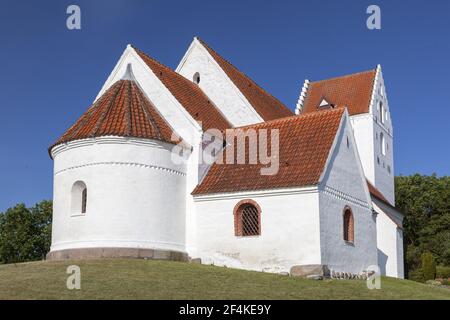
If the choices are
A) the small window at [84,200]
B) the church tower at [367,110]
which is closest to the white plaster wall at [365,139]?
the church tower at [367,110]

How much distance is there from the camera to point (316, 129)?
27.2 meters

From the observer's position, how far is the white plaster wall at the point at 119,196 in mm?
24891

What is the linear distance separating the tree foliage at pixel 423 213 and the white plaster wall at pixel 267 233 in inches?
1427

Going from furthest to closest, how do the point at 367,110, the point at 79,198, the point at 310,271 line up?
the point at 367,110
the point at 79,198
the point at 310,271

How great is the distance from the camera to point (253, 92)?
36094 millimetres

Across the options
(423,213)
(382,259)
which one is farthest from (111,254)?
(423,213)

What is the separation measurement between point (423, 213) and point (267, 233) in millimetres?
40333

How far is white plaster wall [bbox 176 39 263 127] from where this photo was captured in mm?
32750

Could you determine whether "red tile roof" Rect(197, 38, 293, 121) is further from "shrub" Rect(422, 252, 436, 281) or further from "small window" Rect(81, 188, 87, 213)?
"shrub" Rect(422, 252, 436, 281)

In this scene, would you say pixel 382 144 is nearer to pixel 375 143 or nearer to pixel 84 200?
pixel 375 143

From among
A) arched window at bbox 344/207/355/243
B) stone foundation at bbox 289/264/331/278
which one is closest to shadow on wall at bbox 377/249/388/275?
arched window at bbox 344/207/355/243

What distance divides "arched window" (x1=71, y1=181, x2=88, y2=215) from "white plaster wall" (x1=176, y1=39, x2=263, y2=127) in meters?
9.74
